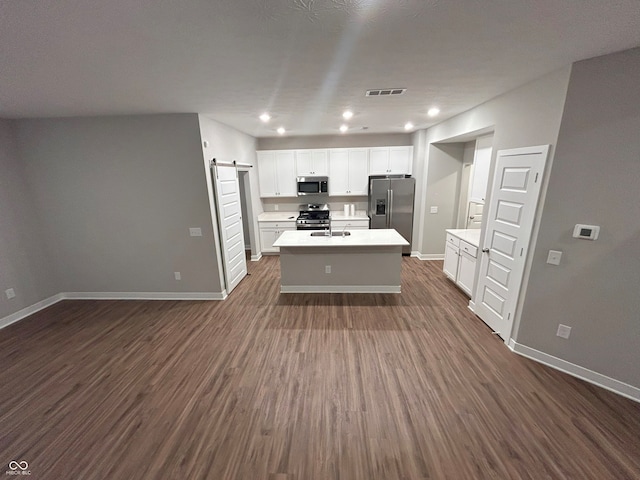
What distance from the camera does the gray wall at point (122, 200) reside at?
334 centimetres

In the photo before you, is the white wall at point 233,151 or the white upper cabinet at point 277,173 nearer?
the white wall at point 233,151

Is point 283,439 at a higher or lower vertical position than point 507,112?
lower

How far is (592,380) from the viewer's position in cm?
220

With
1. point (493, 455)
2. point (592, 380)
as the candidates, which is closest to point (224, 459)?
point (493, 455)

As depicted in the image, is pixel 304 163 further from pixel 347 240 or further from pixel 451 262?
pixel 451 262

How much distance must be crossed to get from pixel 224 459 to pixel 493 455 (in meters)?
1.84

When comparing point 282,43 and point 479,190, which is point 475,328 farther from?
point 282,43

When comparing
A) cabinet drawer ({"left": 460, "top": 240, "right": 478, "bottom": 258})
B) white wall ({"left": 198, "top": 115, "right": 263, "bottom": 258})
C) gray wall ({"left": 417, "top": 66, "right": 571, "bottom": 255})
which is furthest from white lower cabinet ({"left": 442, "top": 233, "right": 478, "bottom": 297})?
white wall ({"left": 198, "top": 115, "right": 263, "bottom": 258})

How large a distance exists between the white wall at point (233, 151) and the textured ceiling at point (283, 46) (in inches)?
31.9

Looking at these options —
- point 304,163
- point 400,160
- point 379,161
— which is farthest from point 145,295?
point 400,160

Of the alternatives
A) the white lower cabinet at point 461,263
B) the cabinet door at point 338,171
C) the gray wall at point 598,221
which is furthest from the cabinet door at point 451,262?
the cabinet door at point 338,171

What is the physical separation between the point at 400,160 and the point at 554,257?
391cm

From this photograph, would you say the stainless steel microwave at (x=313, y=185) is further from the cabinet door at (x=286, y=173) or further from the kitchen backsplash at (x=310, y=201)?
the kitchen backsplash at (x=310, y=201)

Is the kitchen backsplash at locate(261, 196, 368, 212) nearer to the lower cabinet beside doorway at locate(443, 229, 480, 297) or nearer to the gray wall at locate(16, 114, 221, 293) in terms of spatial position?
the lower cabinet beside doorway at locate(443, 229, 480, 297)
